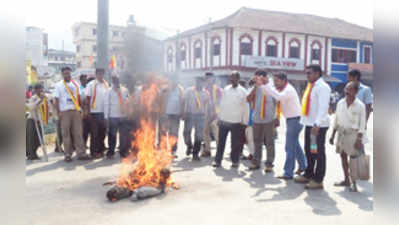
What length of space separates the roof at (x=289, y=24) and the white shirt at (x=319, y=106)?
22440mm

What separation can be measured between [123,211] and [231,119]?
3.20 meters

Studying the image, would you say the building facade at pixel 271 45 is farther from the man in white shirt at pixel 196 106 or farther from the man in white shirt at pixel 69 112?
the man in white shirt at pixel 69 112

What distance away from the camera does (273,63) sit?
→ 28562mm

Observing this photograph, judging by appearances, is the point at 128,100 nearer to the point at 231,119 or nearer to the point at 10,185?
the point at 231,119

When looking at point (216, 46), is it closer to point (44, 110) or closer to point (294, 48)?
point (294, 48)

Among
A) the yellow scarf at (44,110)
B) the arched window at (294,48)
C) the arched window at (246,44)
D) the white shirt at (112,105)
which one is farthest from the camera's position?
the arched window at (294,48)

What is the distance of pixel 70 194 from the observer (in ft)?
16.0

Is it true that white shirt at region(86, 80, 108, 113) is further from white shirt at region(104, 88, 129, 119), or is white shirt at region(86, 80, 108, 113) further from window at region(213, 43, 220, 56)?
window at region(213, 43, 220, 56)

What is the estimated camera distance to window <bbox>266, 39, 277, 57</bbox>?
94.3 feet

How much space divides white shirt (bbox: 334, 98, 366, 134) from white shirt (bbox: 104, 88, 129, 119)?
4744 mm

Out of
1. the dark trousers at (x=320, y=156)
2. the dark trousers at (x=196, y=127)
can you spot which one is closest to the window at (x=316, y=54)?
the dark trousers at (x=196, y=127)

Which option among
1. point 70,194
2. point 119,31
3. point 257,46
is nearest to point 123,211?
point 70,194

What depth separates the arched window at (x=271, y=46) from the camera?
28.7 metres

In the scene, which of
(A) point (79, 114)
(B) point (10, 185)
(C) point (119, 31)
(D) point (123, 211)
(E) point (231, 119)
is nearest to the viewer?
(B) point (10, 185)
